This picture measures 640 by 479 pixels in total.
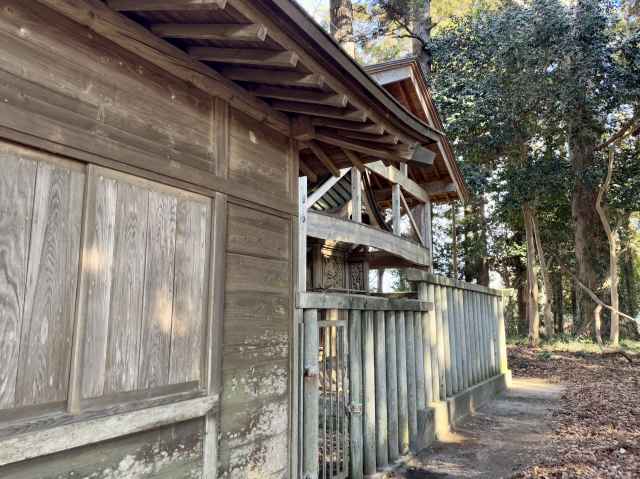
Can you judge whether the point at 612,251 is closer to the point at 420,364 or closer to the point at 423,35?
the point at 423,35

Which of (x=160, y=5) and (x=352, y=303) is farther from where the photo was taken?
(x=352, y=303)

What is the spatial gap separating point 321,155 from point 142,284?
216 cm

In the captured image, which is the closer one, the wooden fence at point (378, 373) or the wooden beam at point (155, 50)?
the wooden beam at point (155, 50)

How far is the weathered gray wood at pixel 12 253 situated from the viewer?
6.18ft

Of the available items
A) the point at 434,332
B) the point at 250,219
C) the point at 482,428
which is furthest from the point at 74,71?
the point at 482,428

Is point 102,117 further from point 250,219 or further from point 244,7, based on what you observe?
point 250,219

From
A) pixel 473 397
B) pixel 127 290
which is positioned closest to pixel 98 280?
pixel 127 290

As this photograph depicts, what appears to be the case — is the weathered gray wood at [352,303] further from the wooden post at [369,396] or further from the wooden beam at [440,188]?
the wooden beam at [440,188]

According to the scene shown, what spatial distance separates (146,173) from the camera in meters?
2.51

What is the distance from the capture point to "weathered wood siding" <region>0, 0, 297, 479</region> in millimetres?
1970

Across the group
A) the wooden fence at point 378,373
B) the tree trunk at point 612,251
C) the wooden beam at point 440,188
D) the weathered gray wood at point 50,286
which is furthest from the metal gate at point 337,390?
the tree trunk at point 612,251

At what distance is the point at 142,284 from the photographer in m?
2.46

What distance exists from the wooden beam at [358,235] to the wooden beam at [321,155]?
2730 millimetres

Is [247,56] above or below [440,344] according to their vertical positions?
above
